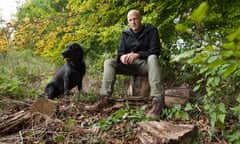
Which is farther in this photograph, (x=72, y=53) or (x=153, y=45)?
(x=72, y=53)

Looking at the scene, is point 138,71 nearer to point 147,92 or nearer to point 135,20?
point 147,92

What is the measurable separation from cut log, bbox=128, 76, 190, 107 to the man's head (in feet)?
2.48

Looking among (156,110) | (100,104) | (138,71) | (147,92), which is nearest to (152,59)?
(138,71)

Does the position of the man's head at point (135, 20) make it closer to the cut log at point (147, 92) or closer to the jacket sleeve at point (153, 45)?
the jacket sleeve at point (153, 45)

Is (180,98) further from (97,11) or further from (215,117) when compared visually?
(97,11)

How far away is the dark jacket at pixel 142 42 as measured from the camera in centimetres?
434

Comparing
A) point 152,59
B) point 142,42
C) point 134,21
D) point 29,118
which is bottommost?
point 29,118

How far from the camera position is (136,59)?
4.43 meters

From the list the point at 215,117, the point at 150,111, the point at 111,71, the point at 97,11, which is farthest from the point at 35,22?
the point at 215,117

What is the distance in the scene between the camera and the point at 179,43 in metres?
5.72

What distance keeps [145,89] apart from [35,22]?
2.12 metres

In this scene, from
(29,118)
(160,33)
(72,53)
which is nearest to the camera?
(29,118)

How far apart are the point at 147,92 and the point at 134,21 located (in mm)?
1089

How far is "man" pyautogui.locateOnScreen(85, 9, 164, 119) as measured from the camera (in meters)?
4.05
